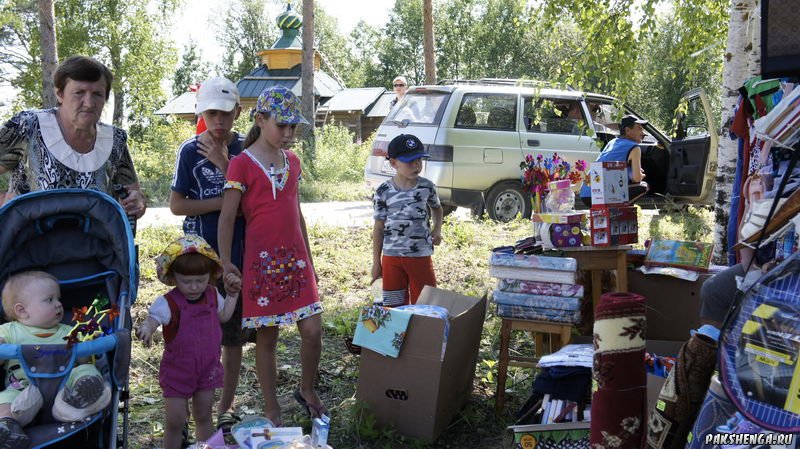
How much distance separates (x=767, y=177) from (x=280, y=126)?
2.38m

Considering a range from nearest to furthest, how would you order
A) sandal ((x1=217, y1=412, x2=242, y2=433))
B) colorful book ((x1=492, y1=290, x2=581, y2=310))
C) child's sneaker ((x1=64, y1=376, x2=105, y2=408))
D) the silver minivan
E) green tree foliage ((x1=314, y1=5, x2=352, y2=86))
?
child's sneaker ((x1=64, y1=376, x2=105, y2=408)) < sandal ((x1=217, y1=412, x2=242, y2=433)) < colorful book ((x1=492, y1=290, x2=581, y2=310)) < the silver minivan < green tree foliage ((x1=314, y1=5, x2=352, y2=86))

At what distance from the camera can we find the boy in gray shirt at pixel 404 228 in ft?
16.2

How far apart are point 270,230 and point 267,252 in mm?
117

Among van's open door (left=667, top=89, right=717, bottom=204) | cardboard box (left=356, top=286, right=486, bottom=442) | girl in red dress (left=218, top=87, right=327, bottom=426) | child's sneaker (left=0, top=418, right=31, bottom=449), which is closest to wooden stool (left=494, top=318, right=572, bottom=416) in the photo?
cardboard box (left=356, top=286, right=486, bottom=442)

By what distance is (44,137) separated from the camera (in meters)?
3.47

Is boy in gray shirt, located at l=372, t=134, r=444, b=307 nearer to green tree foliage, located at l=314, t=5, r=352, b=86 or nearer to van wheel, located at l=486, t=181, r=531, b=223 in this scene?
van wheel, located at l=486, t=181, r=531, b=223

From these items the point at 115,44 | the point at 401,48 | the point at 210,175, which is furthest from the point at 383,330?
the point at 401,48

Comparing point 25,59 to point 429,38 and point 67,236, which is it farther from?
→ point 67,236

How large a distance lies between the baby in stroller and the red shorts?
91.1 inches

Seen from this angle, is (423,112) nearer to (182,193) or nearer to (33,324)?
(182,193)

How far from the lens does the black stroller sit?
2.90 m

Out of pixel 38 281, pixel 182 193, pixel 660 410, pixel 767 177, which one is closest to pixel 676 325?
pixel 767 177

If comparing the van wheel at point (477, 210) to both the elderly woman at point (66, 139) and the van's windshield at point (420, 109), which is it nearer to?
the van's windshield at point (420, 109)

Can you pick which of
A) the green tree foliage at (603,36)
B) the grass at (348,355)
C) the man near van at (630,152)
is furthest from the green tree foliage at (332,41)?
the green tree foliage at (603,36)
